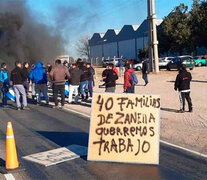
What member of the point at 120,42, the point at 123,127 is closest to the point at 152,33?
the point at 123,127

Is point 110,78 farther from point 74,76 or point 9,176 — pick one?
point 9,176

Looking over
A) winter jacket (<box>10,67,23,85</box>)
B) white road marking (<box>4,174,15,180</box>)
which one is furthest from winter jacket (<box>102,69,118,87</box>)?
white road marking (<box>4,174,15,180</box>)

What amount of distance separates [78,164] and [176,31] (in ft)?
160

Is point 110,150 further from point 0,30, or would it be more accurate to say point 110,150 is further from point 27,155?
point 0,30

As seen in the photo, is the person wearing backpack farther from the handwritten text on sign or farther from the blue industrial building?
the blue industrial building

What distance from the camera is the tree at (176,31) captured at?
2063 inches

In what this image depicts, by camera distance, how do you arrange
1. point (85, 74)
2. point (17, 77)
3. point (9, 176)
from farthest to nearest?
point (85, 74), point (17, 77), point (9, 176)

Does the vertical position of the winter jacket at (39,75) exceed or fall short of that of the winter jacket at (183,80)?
it exceeds it

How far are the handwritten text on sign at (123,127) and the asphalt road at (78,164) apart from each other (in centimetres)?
20

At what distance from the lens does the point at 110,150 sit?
625cm

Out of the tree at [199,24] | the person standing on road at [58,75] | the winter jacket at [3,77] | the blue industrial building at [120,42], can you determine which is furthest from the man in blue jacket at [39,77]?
the blue industrial building at [120,42]

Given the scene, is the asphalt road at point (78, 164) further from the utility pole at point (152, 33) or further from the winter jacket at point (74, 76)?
the utility pole at point (152, 33)

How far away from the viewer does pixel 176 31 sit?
173 ft

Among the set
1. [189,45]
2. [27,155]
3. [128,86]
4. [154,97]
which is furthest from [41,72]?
[189,45]
